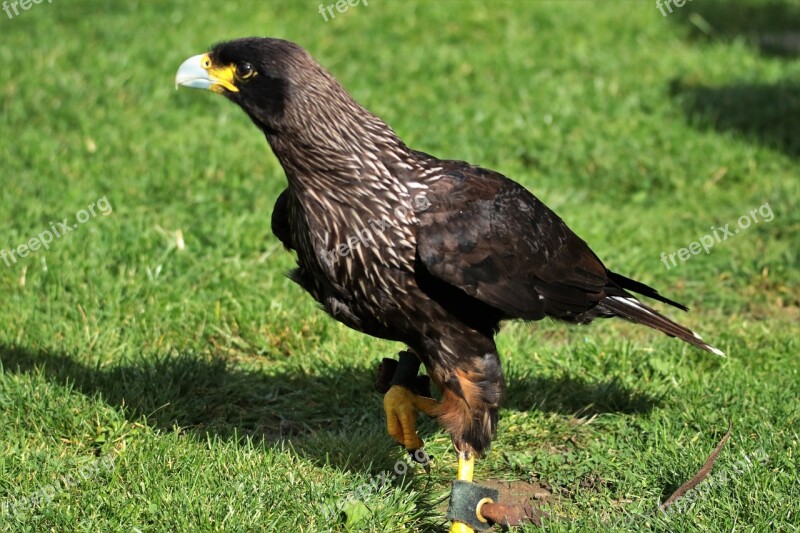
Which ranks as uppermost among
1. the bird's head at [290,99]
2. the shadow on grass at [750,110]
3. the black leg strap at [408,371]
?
the bird's head at [290,99]

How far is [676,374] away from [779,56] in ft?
17.9

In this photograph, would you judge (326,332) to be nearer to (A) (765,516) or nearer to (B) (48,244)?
(B) (48,244)

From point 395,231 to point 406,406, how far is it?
2.73 feet

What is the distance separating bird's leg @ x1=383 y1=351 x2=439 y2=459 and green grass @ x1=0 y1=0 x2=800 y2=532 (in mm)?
195

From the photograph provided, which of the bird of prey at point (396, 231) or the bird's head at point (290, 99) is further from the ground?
the bird's head at point (290, 99)

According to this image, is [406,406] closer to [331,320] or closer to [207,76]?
[331,320]

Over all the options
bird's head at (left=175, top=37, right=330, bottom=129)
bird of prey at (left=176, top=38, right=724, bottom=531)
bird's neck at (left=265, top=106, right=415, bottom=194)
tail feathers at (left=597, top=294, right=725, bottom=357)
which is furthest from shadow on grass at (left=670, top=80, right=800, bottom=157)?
bird's head at (left=175, top=37, right=330, bottom=129)

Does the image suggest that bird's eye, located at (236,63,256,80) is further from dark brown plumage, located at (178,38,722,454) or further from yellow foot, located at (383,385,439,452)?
yellow foot, located at (383,385,439,452)

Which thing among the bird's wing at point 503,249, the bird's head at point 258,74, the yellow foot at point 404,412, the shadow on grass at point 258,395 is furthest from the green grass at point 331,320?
the bird's head at point 258,74

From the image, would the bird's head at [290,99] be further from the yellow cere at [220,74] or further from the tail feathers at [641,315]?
the tail feathers at [641,315]

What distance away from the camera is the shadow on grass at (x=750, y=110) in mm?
7953

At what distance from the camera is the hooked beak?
3990 mm

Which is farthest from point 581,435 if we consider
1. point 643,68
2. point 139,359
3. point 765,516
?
point 643,68

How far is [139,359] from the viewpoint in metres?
5.05
